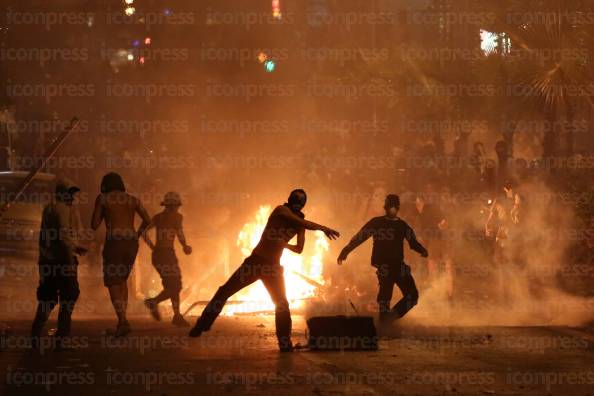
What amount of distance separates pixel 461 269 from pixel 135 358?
1154cm

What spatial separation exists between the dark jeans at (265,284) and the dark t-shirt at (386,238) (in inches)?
96.2

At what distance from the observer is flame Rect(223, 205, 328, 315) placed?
14.9 meters

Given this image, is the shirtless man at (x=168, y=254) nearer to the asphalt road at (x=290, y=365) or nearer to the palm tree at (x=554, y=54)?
the asphalt road at (x=290, y=365)

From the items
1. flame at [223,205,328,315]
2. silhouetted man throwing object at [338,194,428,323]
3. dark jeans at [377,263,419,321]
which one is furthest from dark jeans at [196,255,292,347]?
flame at [223,205,328,315]

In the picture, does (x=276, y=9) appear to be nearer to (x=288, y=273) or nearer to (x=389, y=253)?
(x=288, y=273)

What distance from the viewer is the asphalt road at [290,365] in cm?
725

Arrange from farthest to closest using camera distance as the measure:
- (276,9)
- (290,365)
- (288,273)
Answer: (276,9) → (288,273) → (290,365)

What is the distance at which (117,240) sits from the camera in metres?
9.77

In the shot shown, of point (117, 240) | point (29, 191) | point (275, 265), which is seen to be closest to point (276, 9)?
point (29, 191)

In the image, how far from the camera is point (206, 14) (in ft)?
101

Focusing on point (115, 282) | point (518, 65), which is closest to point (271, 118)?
point (518, 65)

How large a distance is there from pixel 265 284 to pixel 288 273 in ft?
23.4

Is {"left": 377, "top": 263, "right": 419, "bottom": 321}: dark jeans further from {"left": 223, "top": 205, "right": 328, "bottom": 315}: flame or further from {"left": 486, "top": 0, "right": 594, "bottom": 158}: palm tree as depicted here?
{"left": 486, "top": 0, "right": 594, "bottom": 158}: palm tree

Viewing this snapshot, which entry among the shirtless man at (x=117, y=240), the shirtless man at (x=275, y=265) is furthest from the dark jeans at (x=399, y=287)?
the shirtless man at (x=117, y=240)
